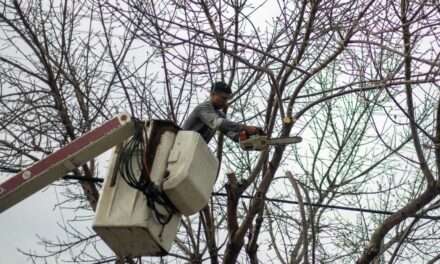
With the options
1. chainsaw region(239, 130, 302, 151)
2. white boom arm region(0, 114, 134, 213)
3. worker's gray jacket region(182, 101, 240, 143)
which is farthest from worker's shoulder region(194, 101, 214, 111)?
white boom arm region(0, 114, 134, 213)

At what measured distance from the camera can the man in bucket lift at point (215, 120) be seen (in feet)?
14.0

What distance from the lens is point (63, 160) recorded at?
12.3 ft

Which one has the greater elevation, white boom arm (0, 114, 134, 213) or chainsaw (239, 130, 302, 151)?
chainsaw (239, 130, 302, 151)

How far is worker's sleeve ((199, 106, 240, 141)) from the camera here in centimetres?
426

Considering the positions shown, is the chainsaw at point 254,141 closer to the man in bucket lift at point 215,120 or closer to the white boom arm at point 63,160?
the man in bucket lift at point 215,120

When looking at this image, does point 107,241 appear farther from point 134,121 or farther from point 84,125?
point 84,125

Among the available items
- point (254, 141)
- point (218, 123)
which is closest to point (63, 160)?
point (218, 123)

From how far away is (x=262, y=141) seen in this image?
4.23 meters

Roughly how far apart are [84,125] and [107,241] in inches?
153

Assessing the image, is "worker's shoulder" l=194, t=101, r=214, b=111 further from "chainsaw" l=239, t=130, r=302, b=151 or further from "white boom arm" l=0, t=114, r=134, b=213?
"white boom arm" l=0, t=114, r=134, b=213

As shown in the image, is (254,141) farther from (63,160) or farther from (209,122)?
(63,160)

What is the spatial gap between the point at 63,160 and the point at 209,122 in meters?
1.03

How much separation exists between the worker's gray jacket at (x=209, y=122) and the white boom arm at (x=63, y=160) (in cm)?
72

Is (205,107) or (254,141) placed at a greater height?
(205,107)
